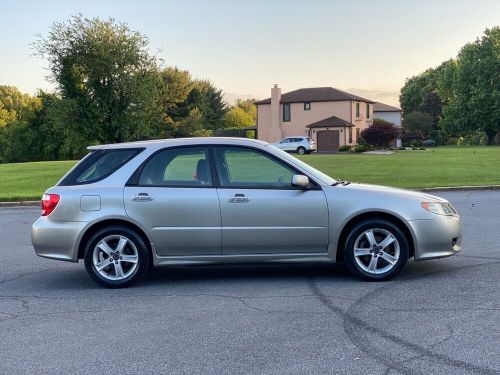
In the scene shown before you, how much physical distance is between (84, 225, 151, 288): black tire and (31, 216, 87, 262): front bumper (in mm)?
164

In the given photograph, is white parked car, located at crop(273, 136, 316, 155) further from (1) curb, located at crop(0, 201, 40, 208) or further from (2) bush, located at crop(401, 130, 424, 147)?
(1) curb, located at crop(0, 201, 40, 208)

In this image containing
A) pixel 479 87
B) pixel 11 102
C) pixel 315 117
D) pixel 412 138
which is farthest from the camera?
pixel 11 102

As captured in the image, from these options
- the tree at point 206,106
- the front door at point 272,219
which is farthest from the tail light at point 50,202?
the tree at point 206,106

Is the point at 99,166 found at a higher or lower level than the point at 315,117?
lower

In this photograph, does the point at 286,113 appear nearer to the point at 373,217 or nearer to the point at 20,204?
the point at 20,204

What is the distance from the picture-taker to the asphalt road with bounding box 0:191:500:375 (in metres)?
4.18

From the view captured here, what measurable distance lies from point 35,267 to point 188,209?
9.37ft

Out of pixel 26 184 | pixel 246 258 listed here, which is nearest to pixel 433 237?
pixel 246 258

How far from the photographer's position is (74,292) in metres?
6.51

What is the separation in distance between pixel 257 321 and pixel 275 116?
194ft

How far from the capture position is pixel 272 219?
252 inches

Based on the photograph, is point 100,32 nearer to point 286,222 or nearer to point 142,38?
point 142,38

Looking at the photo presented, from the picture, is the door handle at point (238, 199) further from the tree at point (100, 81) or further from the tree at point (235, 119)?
the tree at point (235, 119)

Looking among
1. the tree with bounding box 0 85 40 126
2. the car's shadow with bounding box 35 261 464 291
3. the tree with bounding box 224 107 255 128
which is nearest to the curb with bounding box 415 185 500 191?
the car's shadow with bounding box 35 261 464 291
